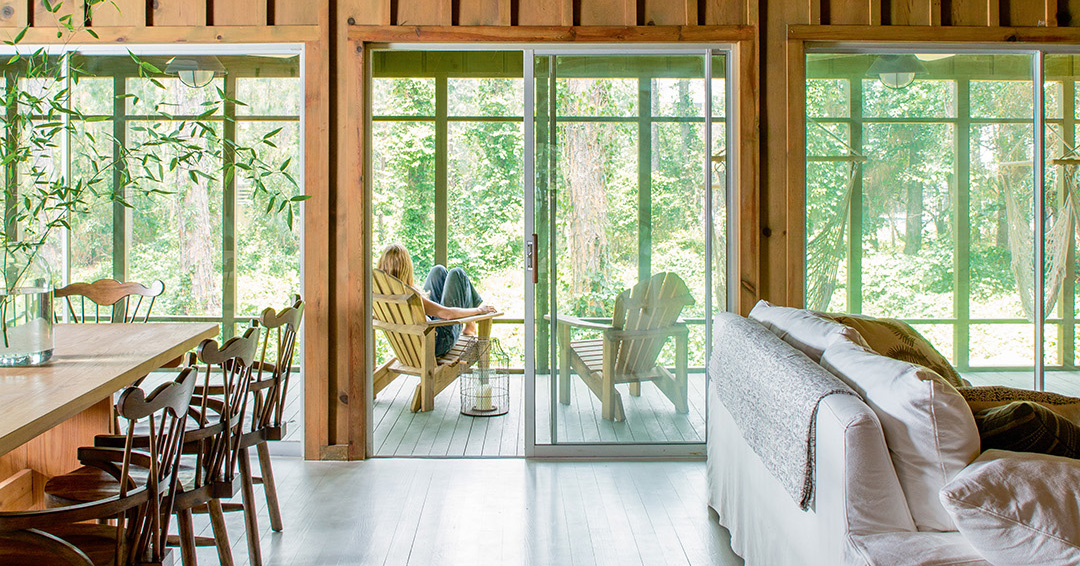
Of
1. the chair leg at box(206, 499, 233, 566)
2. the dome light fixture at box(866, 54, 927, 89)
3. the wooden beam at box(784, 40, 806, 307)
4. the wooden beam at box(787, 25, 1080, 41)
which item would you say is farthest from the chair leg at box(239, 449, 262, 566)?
the dome light fixture at box(866, 54, 927, 89)

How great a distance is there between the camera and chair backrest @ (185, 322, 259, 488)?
1.85m

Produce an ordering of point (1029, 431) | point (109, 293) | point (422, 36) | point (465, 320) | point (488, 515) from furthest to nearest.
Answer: point (465, 320) → point (422, 36) → point (109, 293) → point (488, 515) → point (1029, 431)

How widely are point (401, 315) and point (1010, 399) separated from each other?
3.48 meters

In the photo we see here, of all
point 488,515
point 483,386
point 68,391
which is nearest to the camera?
point 68,391

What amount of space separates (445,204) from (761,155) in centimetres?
348

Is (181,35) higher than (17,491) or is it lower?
higher

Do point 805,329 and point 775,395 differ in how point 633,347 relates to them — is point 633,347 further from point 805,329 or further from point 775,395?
point 775,395

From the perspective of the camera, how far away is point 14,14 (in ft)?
12.2

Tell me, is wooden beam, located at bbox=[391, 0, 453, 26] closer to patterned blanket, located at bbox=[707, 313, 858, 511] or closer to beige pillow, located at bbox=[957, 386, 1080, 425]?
patterned blanket, located at bbox=[707, 313, 858, 511]

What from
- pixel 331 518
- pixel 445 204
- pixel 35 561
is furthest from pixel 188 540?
pixel 445 204

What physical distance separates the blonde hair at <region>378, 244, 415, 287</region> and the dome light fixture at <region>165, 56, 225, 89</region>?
1558mm

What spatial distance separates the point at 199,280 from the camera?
3.87m

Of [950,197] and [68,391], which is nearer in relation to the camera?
[68,391]

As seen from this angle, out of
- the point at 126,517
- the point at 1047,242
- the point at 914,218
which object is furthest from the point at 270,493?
the point at 1047,242
